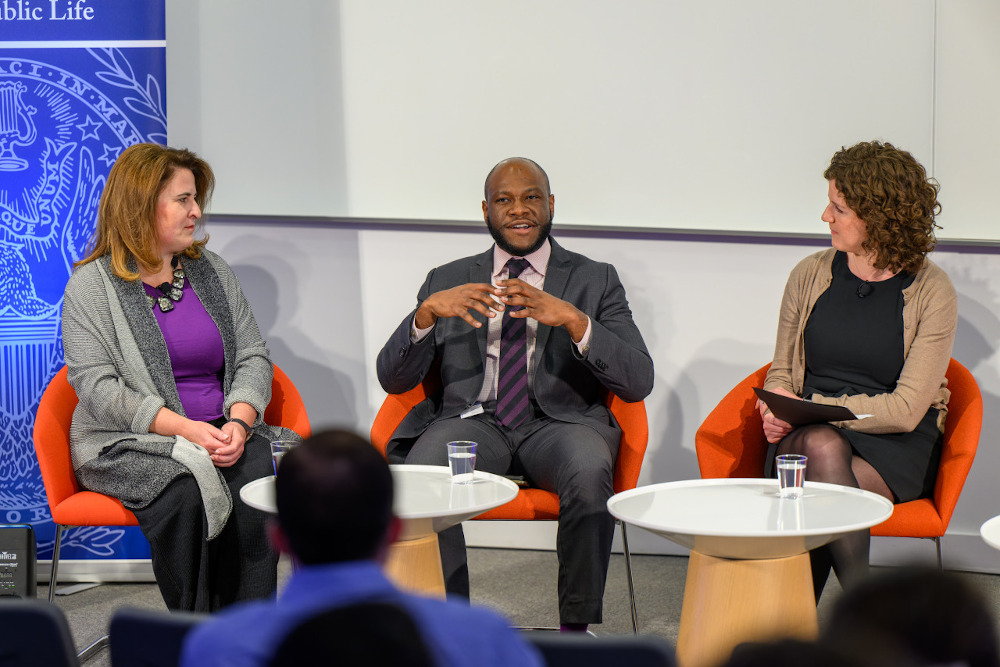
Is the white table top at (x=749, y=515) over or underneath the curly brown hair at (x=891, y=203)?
underneath

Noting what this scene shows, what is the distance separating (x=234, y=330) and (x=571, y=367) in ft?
3.59

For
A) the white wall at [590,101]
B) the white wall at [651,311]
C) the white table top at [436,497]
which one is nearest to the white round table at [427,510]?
the white table top at [436,497]

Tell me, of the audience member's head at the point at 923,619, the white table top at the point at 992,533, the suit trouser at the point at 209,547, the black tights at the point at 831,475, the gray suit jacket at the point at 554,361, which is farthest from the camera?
the gray suit jacket at the point at 554,361

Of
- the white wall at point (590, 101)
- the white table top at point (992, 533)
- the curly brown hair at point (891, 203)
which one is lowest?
the white table top at point (992, 533)

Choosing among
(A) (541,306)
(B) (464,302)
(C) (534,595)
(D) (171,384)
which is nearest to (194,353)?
(D) (171,384)

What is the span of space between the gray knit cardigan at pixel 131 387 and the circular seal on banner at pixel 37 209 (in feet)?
1.89

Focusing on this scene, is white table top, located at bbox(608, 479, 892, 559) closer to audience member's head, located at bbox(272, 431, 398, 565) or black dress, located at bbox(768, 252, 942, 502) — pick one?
black dress, located at bbox(768, 252, 942, 502)

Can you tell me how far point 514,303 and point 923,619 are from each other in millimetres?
2206

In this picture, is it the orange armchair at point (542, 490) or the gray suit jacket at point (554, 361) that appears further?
the gray suit jacket at point (554, 361)

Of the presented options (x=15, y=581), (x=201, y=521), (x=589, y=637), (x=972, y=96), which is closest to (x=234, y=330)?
(x=201, y=521)

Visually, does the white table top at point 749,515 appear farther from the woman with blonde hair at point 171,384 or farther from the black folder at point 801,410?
the woman with blonde hair at point 171,384

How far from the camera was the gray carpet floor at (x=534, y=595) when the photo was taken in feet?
10.9

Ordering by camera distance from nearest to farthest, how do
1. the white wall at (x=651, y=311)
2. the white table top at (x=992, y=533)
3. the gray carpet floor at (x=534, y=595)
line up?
1. the white table top at (x=992, y=533)
2. the gray carpet floor at (x=534, y=595)
3. the white wall at (x=651, y=311)

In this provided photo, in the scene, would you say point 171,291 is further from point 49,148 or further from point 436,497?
point 436,497
